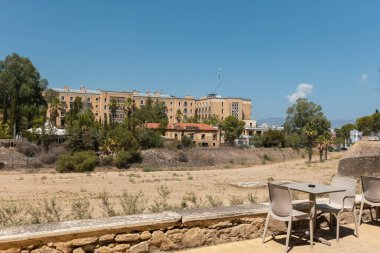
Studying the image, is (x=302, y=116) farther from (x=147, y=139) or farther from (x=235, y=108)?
(x=147, y=139)

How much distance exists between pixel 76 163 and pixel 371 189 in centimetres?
4351

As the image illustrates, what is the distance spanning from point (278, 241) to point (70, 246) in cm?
318

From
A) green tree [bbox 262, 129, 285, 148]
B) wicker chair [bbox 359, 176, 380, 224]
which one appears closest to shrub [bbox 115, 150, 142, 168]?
green tree [bbox 262, 129, 285, 148]

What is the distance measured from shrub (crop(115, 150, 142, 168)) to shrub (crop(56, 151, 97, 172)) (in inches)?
136

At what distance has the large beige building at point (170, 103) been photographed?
114 meters

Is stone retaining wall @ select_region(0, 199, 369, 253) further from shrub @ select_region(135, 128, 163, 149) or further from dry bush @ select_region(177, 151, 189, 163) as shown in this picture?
shrub @ select_region(135, 128, 163, 149)

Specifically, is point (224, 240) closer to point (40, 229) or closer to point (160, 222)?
point (160, 222)

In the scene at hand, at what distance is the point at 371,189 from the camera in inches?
279

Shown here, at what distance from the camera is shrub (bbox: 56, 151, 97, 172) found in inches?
1811

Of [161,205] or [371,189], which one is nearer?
[371,189]

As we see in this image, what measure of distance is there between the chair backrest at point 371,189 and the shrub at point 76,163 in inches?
1683

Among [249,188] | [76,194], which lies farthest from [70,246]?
[249,188]

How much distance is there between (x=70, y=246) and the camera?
15.2 ft

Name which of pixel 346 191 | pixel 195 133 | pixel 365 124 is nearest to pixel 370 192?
pixel 346 191
